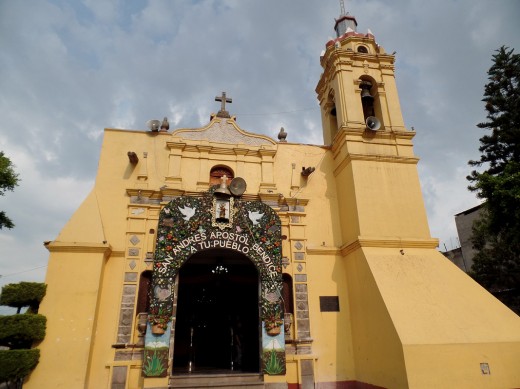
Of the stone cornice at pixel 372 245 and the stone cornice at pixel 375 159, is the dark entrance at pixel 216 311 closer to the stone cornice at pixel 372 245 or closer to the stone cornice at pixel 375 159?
the stone cornice at pixel 372 245

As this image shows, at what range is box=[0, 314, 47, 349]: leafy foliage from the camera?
25.8ft

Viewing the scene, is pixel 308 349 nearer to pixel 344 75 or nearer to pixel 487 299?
pixel 487 299

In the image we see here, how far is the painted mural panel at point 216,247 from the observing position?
8.83 meters

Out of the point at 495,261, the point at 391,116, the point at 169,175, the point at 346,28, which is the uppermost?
the point at 346,28

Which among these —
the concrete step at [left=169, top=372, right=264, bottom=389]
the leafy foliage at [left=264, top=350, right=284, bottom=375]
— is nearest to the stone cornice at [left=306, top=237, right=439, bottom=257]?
the leafy foliage at [left=264, top=350, right=284, bottom=375]

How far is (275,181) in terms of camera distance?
11.6 meters

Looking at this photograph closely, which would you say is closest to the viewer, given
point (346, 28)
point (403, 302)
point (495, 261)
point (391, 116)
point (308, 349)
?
point (403, 302)

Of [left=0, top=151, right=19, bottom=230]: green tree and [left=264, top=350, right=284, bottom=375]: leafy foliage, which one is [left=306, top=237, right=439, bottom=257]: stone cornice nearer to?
[left=264, top=350, right=284, bottom=375]: leafy foliage

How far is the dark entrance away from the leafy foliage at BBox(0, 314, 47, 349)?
4.17 m

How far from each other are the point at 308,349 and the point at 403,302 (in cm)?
281

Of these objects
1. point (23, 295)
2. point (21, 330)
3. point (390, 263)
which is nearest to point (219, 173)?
point (390, 263)

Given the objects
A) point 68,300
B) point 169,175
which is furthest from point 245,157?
point 68,300

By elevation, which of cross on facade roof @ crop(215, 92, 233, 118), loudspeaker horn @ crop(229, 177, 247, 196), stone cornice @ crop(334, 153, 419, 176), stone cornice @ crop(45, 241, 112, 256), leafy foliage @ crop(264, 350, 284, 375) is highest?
cross on facade roof @ crop(215, 92, 233, 118)

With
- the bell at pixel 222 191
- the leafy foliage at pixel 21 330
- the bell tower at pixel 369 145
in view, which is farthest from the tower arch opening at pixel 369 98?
the leafy foliage at pixel 21 330
